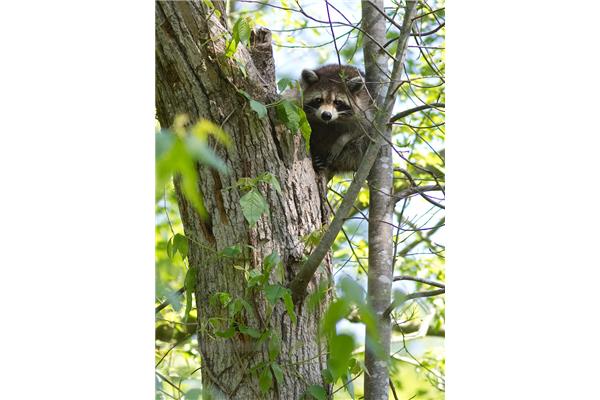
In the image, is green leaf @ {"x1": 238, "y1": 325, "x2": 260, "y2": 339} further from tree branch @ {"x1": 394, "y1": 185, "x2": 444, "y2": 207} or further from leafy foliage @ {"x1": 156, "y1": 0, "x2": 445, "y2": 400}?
tree branch @ {"x1": 394, "y1": 185, "x2": 444, "y2": 207}

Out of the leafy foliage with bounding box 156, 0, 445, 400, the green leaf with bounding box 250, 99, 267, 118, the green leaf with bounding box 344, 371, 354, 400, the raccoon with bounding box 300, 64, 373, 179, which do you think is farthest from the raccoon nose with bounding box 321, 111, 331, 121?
the green leaf with bounding box 344, 371, 354, 400

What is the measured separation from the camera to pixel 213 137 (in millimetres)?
2576

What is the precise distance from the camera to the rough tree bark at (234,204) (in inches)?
98.8

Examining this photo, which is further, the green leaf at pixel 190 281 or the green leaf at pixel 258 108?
the green leaf at pixel 190 281

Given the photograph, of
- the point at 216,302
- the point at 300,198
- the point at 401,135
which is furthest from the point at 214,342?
the point at 401,135

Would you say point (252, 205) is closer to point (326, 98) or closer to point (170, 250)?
point (170, 250)

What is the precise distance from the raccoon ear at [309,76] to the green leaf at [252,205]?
188 cm

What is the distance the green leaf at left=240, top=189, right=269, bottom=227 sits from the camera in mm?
2338

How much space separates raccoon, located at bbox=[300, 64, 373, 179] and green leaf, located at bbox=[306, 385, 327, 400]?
4.12 ft

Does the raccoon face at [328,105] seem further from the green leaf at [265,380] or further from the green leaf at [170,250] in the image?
the green leaf at [265,380]

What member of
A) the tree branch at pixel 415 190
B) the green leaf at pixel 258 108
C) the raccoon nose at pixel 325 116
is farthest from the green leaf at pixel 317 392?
the raccoon nose at pixel 325 116
